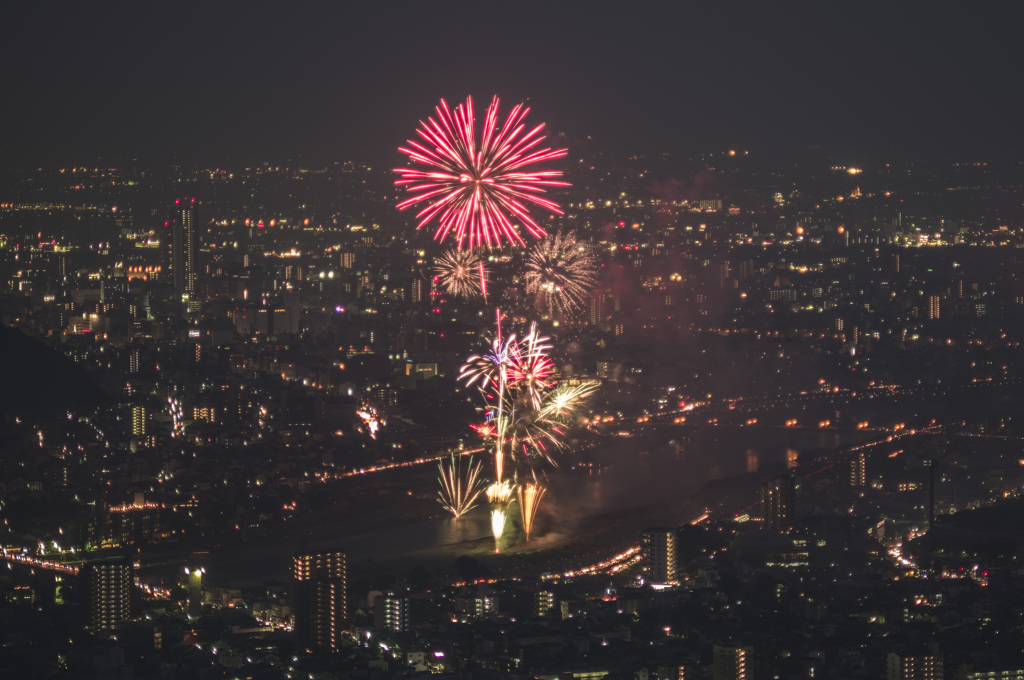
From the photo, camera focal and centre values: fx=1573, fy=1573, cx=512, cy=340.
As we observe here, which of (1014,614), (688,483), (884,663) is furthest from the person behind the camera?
(688,483)

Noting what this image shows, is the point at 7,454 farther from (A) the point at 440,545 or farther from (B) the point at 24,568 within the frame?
(A) the point at 440,545

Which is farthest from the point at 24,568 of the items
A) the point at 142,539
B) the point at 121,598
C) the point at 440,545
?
the point at 440,545

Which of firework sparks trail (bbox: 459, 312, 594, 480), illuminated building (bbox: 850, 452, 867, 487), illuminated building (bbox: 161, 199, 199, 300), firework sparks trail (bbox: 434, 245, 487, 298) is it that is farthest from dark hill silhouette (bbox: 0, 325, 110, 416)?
illuminated building (bbox: 850, 452, 867, 487)

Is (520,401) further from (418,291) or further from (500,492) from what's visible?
(418,291)

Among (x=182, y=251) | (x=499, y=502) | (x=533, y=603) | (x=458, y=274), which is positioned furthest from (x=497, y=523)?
(x=182, y=251)

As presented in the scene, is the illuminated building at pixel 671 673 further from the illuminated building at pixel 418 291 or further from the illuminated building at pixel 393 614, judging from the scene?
the illuminated building at pixel 418 291
